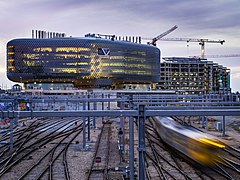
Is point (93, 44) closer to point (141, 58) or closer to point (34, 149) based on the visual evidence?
point (141, 58)

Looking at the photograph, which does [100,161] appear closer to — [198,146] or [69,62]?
[198,146]

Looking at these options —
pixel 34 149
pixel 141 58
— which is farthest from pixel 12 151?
pixel 141 58

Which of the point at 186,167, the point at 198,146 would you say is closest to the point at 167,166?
the point at 186,167

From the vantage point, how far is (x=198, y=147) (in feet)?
40.3

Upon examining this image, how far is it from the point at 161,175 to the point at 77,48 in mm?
97722

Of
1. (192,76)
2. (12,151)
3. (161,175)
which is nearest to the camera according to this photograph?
(161,175)

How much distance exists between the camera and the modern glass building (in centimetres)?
10681

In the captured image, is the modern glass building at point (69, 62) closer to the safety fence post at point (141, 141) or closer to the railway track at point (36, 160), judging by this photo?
the railway track at point (36, 160)

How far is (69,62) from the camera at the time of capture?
108000 millimetres

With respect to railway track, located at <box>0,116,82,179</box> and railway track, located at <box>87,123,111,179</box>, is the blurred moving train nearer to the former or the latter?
railway track, located at <box>87,123,111,179</box>

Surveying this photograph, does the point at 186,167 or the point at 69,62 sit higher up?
the point at 69,62

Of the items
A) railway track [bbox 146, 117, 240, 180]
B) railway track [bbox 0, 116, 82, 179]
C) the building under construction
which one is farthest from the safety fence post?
the building under construction

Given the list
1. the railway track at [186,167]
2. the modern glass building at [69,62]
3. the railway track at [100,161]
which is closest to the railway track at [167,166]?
the railway track at [186,167]

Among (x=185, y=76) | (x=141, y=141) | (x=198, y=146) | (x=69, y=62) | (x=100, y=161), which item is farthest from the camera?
(x=185, y=76)
